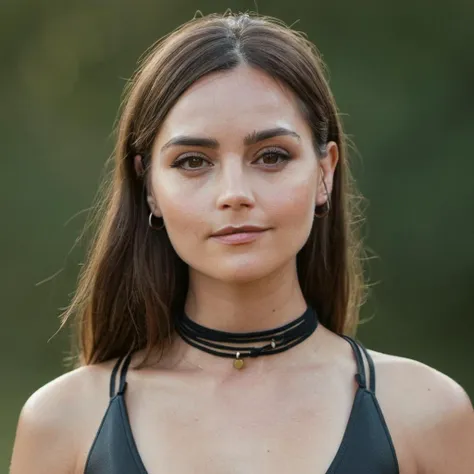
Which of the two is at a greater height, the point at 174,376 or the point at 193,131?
the point at 193,131

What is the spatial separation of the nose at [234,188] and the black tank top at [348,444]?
61 cm

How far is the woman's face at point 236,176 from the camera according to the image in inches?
137

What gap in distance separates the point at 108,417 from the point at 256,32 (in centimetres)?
118

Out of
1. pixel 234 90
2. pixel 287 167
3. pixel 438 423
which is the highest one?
pixel 234 90

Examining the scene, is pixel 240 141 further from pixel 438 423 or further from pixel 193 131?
pixel 438 423

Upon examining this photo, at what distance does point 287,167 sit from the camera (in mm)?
3574

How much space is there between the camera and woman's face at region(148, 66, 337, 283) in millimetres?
3488

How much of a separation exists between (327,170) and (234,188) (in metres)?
0.48

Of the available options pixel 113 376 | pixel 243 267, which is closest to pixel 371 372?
pixel 243 267

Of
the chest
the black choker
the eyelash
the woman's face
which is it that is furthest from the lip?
the chest

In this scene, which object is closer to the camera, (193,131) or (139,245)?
(193,131)

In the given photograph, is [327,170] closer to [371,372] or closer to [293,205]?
[293,205]

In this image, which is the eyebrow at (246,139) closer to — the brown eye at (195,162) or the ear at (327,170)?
the brown eye at (195,162)

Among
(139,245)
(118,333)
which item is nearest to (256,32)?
(139,245)
